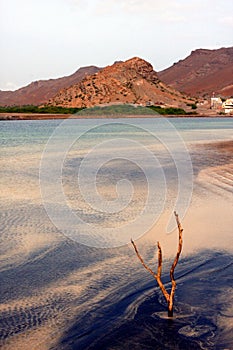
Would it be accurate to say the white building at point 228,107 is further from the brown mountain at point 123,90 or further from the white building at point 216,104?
the brown mountain at point 123,90

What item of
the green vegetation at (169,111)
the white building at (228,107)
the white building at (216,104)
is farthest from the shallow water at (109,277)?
the white building at (216,104)

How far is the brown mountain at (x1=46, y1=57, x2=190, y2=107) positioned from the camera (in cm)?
11281

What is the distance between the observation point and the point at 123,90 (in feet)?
375

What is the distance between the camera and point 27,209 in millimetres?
12352

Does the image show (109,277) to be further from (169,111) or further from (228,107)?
(228,107)

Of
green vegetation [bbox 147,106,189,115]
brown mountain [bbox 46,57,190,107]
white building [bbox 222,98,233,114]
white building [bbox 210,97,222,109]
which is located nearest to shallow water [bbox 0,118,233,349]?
green vegetation [bbox 147,106,189,115]

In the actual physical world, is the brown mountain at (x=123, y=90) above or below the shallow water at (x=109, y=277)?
above

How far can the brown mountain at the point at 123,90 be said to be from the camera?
113 metres

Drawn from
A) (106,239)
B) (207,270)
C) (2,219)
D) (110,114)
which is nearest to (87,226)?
(106,239)

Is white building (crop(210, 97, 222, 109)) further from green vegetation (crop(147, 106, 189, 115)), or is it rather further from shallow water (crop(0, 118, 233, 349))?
shallow water (crop(0, 118, 233, 349))

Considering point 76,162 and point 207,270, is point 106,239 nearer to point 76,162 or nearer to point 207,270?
point 207,270

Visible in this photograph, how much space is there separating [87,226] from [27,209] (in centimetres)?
228

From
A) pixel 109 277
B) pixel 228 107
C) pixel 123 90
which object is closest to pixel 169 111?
pixel 123 90

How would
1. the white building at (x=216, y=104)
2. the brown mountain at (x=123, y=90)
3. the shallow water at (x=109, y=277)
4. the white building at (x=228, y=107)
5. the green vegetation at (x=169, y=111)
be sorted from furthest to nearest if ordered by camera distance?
the white building at (x=216, y=104) → the white building at (x=228, y=107) → the brown mountain at (x=123, y=90) → the green vegetation at (x=169, y=111) → the shallow water at (x=109, y=277)
